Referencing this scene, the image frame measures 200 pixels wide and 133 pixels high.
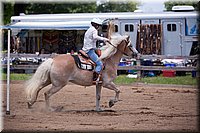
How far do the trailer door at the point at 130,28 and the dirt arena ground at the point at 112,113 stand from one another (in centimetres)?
851

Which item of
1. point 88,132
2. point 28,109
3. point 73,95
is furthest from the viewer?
point 73,95

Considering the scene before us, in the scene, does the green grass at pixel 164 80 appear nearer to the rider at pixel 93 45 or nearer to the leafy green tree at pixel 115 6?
the rider at pixel 93 45

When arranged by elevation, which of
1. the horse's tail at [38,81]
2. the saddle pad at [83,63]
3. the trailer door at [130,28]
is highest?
the trailer door at [130,28]

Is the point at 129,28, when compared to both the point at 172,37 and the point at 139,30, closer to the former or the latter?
the point at 139,30

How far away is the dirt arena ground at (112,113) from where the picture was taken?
29.3 ft

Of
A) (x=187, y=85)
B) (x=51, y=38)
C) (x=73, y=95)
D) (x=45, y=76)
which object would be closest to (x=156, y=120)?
(x=45, y=76)

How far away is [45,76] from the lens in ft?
36.3

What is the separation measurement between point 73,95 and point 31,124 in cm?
562

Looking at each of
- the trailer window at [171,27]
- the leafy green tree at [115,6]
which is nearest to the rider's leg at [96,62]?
the trailer window at [171,27]

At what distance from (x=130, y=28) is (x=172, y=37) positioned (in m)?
2.07

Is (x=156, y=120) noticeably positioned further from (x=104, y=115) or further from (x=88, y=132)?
(x=88, y=132)

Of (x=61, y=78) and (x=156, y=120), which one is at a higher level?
(x=61, y=78)

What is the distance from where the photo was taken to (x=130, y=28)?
80.5 feet

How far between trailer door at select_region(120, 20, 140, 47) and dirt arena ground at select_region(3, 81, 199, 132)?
27.9 ft
